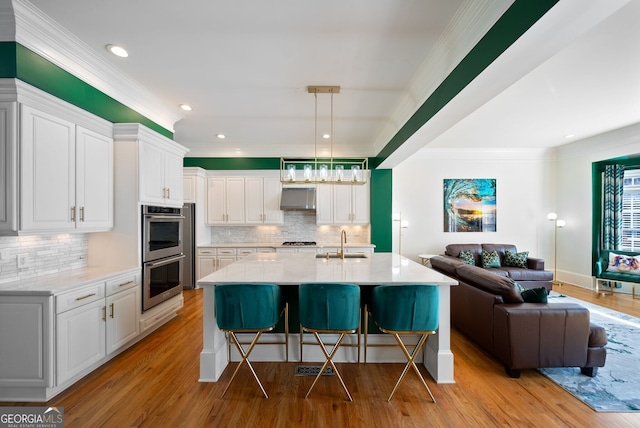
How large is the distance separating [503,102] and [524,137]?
235 cm

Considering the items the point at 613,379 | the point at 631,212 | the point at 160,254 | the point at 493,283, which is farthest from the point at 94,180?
the point at 631,212

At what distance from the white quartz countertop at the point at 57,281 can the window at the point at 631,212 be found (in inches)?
327

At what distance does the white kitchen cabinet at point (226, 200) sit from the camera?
19.9ft

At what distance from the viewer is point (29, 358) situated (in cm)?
216

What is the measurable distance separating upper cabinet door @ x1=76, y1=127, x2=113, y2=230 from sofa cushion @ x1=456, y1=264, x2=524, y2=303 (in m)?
4.02

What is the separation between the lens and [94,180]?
112 inches

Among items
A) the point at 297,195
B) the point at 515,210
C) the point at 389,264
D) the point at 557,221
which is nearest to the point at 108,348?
the point at 389,264

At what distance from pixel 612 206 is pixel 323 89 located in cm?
620

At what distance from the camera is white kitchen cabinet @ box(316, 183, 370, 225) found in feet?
19.8

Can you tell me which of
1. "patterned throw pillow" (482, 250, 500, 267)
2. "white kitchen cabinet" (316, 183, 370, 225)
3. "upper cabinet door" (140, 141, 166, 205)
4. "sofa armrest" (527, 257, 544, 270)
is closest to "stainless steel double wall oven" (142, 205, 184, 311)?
"upper cabinet door" (140, 141, 166, 205)

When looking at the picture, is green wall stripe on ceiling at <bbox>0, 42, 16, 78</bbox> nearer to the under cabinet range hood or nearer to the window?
the under cabinet range hood

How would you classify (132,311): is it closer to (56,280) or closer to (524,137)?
(56,280)

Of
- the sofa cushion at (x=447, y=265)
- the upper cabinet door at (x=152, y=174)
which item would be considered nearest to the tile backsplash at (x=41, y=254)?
the upper cabinet door at (x=152, y=174)

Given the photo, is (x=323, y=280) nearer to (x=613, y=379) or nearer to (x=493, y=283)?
(x=493, y=283)
